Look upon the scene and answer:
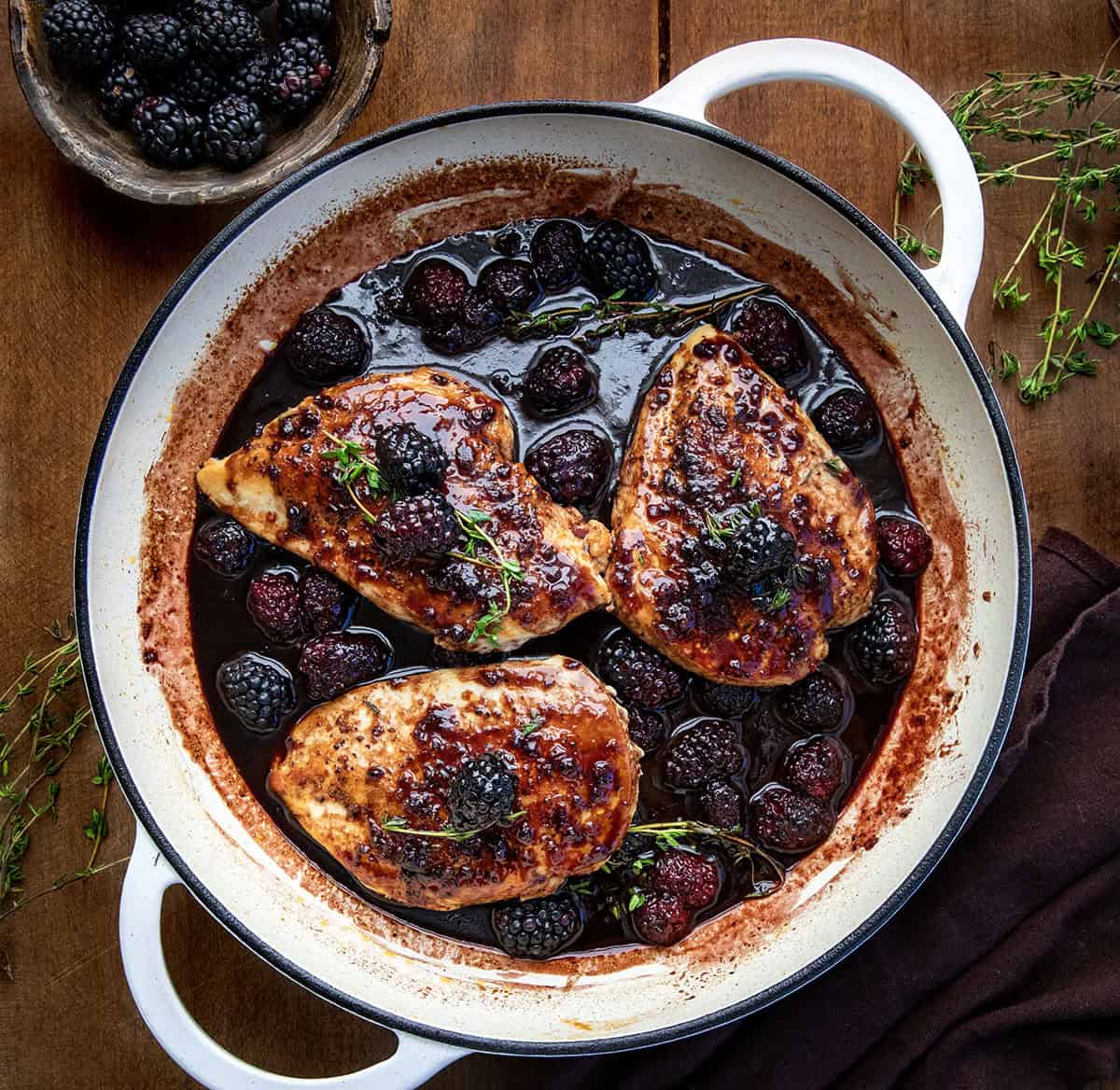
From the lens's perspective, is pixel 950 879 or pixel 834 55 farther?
pixel 950 879

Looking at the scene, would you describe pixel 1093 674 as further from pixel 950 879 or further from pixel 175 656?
pixel 175 656

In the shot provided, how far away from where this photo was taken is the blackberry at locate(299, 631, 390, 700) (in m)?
2.73

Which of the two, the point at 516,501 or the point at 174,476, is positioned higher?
the point at 516,501

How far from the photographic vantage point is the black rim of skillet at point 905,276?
2.53m

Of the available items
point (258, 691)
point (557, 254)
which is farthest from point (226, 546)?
point (557, 254)

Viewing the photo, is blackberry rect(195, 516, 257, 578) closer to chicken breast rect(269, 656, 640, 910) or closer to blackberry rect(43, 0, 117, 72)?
chicken breast rect(269, 656, 640, 910)

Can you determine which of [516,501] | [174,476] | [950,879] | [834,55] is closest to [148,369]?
[174,476]

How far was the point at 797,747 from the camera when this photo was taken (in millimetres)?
2848

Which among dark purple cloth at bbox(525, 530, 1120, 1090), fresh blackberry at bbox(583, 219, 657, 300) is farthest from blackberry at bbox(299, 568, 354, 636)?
dark purple cloth at bbox(525, 530, 1120, 1090)

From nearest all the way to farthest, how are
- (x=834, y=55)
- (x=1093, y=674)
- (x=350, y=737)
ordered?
1. (x=834, y=55)
2. (x=350, y=737)
3. (x=1093, y=674)

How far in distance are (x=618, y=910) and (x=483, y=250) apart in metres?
1.80

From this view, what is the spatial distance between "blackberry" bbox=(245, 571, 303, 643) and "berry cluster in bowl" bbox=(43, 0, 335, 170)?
3.42 feet

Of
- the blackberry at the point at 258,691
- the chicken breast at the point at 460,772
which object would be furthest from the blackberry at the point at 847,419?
the blackberry at the point at 258,691

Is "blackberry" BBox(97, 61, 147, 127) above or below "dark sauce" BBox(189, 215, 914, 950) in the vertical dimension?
above
